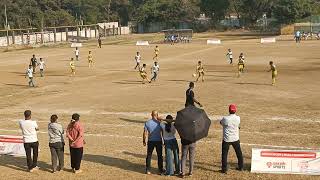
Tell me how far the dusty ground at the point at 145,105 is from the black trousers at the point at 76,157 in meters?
0.29

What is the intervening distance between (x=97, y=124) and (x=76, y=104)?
18.6 ft

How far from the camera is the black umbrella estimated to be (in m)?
12.3

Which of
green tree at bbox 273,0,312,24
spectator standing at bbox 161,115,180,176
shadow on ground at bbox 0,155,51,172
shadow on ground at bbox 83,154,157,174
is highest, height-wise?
green tree at bbox 273,0,312,24

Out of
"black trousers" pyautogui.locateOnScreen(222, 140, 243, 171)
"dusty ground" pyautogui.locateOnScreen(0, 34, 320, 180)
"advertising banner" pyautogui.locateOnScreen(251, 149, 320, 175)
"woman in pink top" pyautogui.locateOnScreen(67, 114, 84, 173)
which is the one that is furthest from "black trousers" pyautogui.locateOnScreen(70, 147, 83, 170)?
"advertising banner" pyautogui.locateOnScreen(251, 149, 320, 175)

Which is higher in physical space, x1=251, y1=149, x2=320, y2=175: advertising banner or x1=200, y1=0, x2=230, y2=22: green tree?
x1=200, y1=0, x2=230, y2=22: green tree

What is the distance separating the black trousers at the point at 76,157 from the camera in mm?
13586

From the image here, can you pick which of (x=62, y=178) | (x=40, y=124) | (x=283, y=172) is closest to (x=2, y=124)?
(x=40, y=124)

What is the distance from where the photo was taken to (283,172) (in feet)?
43.6

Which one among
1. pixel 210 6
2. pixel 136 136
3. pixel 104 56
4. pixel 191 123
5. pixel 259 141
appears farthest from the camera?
pixel 210 6

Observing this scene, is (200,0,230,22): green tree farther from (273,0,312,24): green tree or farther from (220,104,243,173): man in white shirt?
(220,104,243,173): man in white shirt

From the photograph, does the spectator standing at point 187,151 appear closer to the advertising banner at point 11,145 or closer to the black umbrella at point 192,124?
the black umbrella at point 192,124

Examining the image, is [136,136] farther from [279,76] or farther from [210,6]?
[210,6]

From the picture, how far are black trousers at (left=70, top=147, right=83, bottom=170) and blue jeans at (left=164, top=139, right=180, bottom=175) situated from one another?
243 centimetres

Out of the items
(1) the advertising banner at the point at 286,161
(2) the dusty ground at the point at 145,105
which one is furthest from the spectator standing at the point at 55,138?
(1) the advertising banner at the point at 286,161
